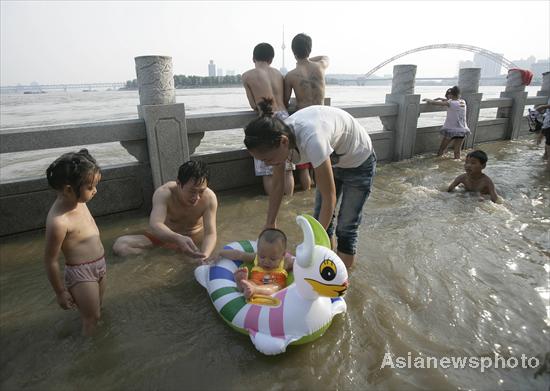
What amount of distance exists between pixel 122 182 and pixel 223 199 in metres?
1.38

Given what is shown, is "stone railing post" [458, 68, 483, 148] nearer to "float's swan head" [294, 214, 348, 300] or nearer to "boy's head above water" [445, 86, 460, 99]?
"boy's head above water" [445, 86, 460, 99]

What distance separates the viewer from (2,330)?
2566mm

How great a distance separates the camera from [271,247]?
2703mm

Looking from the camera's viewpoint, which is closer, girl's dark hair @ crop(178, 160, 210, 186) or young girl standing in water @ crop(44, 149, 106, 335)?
young girl standing in water @ crop(44, 149, 106, 335)

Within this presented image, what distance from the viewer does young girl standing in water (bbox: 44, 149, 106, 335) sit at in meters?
2.16

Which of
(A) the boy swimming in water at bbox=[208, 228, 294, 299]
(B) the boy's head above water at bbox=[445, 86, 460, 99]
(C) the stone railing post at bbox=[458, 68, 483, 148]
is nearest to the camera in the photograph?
(A) the boy swimming in water at bbox=[208, 228, 294, 299]

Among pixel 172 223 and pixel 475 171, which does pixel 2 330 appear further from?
pixel 475 171

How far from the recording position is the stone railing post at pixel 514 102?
381 inches

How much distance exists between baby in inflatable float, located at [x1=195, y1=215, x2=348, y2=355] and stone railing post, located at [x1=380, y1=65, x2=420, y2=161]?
563 cm

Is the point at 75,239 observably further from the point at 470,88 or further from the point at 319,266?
the point at 470,88

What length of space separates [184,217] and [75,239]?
1.27 m

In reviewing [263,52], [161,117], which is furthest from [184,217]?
[263,52]

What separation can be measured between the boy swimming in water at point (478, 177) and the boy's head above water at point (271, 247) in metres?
3.76

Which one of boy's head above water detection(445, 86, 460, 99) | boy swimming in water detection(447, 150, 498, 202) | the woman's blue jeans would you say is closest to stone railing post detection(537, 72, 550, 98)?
boy's head above water detection(445, 86, 460, 99)
